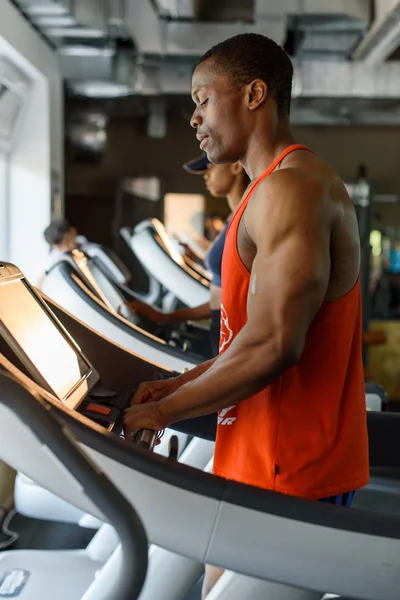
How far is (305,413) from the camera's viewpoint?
141 centimetres

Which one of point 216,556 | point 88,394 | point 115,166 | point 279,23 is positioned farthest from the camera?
point 115,166

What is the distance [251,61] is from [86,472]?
81 cm

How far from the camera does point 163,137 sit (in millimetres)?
13227

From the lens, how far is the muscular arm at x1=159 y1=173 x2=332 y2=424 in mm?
1276

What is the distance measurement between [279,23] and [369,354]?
11.3ft

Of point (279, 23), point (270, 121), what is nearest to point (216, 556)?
point (270, 121)

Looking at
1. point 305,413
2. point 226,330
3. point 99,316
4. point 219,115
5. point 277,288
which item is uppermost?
point 219,115

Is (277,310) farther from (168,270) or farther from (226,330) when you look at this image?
(168,270)

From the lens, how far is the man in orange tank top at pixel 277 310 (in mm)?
1288

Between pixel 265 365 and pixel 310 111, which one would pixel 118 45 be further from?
pixel 265 365

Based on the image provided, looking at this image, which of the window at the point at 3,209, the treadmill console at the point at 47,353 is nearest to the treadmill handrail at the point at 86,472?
the treadmill console at the point at 47,353

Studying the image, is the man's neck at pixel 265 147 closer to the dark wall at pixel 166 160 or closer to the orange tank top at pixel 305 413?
the orange tank top at pixel 305 413

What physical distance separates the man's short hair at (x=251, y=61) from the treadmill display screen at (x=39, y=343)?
1.93ft

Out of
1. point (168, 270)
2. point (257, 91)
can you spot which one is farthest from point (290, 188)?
point (168, 270)
